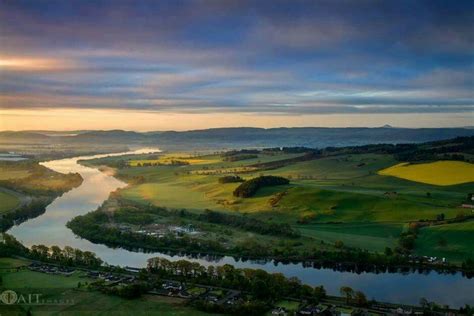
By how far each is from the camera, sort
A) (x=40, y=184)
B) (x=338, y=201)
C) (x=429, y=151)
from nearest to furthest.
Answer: (x=338, y=201)
(x=40, y=184)
(x=429, y=151)

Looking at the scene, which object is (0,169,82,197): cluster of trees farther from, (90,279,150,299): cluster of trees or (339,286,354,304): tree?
(339,286,354,304): tree

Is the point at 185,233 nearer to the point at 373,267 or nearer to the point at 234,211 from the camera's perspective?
the point at 234,211

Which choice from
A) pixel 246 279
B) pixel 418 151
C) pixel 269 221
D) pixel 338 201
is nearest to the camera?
pixel 246 279

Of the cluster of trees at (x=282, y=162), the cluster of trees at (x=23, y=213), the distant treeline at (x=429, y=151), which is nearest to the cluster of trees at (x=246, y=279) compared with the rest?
the cluster of trees at (x=23, y=213)

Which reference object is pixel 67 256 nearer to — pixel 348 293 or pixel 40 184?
pixel 348 293

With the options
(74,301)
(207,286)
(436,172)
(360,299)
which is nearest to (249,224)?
(207,286)

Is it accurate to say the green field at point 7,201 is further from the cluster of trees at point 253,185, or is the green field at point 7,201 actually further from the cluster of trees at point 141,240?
the cluster of trees at point 253,185

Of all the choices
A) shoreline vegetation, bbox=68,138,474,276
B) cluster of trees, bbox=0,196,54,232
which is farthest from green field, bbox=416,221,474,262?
cluster of trees, bbox=0,196,54,232

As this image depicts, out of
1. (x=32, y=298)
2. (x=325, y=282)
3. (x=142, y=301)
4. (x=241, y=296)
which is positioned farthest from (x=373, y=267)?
(x=32, y=298)
